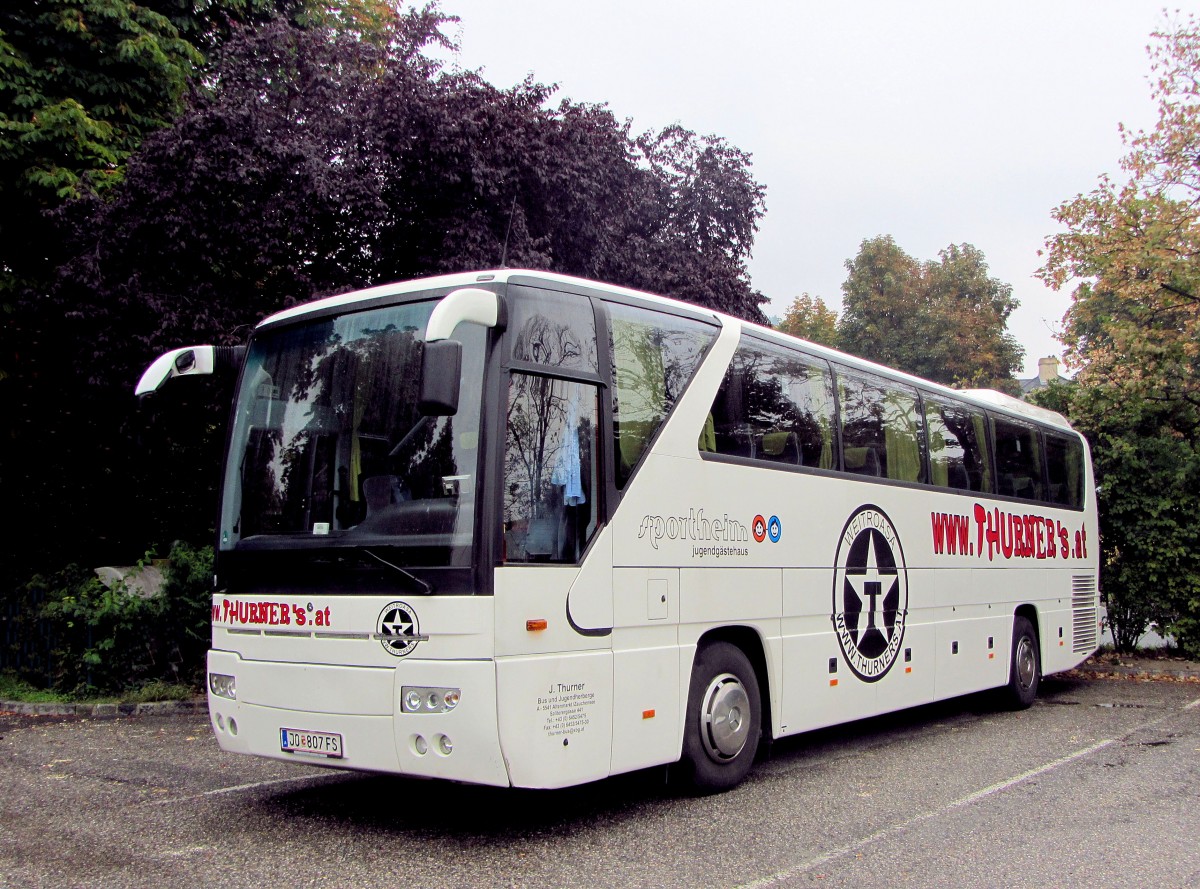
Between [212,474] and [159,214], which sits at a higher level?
[159,214]

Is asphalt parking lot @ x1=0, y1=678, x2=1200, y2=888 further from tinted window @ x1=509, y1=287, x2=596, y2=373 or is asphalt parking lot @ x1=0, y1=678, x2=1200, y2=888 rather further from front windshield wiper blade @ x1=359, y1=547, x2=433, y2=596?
tinted window @ x1=509, y1=287, x2=596, y2=373

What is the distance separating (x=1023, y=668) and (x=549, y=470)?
8154mm

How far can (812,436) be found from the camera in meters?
8.96

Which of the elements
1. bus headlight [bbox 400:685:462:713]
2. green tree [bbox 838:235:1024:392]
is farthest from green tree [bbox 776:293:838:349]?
bus headlight [bbox 400:685:462:713]

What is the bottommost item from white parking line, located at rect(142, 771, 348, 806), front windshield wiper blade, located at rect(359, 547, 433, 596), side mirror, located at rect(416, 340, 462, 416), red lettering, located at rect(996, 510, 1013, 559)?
white parking line, located at rect(142, 771, 348, 806)

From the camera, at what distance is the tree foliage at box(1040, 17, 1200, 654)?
620 inches

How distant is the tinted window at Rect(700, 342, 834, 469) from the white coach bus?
1.2 inches

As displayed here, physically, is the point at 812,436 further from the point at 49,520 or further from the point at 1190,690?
the point at 49,520

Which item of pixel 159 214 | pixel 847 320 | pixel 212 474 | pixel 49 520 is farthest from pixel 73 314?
pixel 847 320

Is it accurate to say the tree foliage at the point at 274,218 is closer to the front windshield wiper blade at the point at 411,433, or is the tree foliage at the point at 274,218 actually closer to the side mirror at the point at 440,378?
the front windshield wiper blade at the point at 411,433

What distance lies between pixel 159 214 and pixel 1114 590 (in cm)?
1370

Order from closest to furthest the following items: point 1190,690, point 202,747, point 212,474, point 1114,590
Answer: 1. point 202,747
2. point 1190,690
3. point 1114,590
4. point 212,474

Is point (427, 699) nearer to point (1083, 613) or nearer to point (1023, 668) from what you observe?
point (1023, 668)

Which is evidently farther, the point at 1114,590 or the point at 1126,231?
the point at 1126,231
